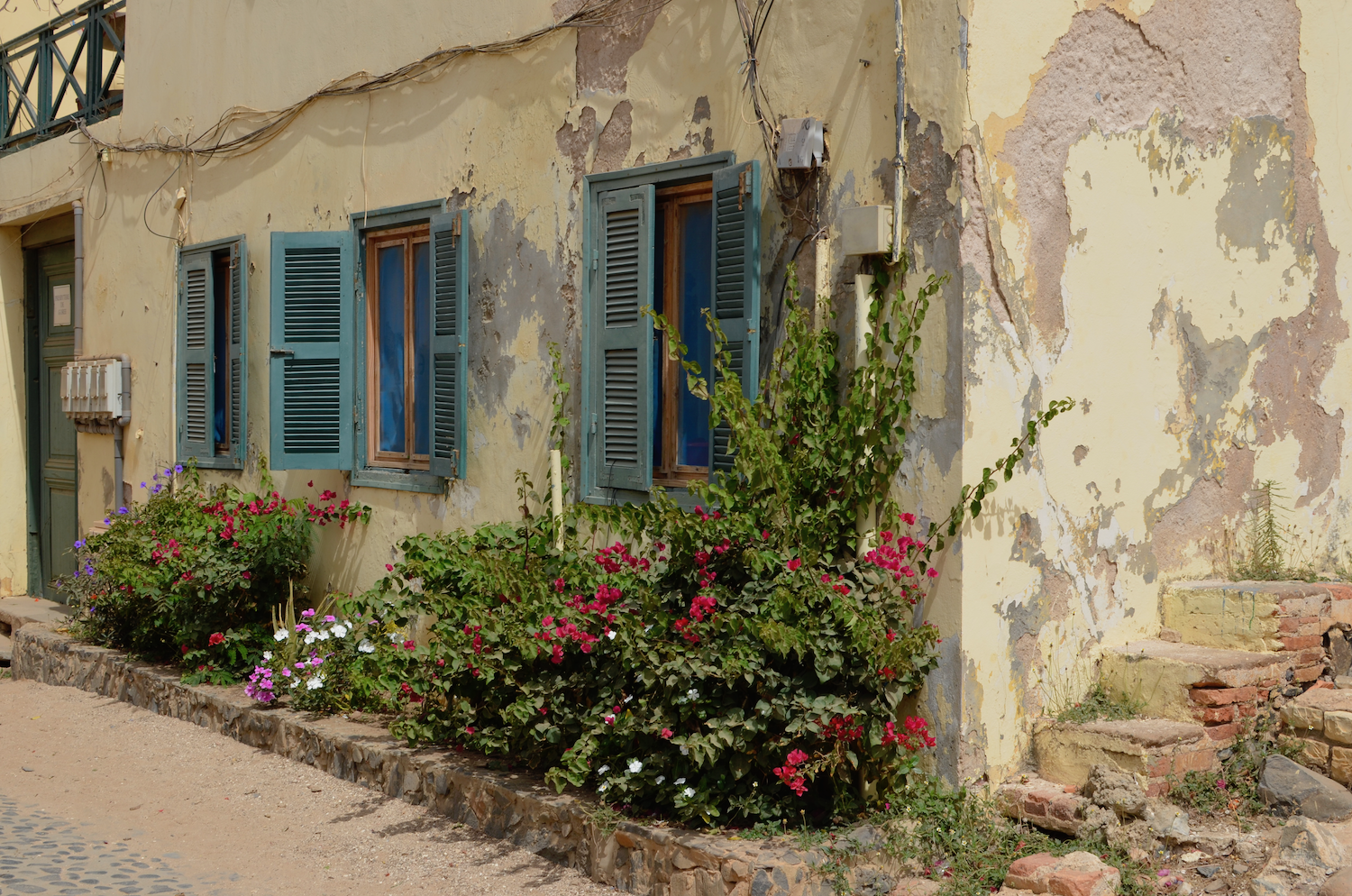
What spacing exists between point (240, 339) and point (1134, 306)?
521 cm

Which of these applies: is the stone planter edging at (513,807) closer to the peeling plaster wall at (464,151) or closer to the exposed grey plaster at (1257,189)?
the peeling plaster wall at (464,151)

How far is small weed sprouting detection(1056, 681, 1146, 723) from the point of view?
4414 mm

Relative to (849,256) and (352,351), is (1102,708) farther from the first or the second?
(352,351)

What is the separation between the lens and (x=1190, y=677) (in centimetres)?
438

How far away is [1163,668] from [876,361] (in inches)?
59.1

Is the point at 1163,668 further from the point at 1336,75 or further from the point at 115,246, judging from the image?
Answer: the point at 115,246

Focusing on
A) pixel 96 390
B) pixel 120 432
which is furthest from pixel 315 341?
pixel 96 390

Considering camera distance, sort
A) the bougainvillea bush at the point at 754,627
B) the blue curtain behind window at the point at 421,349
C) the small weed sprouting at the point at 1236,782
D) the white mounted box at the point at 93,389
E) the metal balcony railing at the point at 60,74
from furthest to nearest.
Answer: the metal balcony railing at the point at 60,74
the white mounted box at the point at 93,389
the blue curtain behind window at the point at 421,349
the small weed sprouting at the point at 1236,782
the bougainvillea bush at the point at 754,627

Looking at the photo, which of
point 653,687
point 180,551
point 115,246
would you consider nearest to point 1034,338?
point 653,687

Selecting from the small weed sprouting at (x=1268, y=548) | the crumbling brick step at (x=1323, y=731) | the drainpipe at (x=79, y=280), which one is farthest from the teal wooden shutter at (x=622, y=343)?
the drainpipe at (x=79, y=280)

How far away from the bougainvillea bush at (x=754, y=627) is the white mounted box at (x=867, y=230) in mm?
138

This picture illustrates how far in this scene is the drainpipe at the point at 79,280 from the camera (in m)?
9.38

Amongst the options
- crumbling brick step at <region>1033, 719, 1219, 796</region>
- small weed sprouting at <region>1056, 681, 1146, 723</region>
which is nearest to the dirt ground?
crumbling brick step at <region>1033, 719, 1219, 796</region>

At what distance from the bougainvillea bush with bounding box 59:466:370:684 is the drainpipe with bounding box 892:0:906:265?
3652 mm
